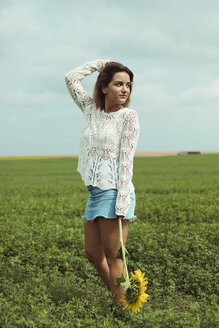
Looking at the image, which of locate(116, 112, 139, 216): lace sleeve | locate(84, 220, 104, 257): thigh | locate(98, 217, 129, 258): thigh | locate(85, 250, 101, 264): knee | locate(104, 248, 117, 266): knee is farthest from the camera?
locate(85, 250, 101, 264): knee

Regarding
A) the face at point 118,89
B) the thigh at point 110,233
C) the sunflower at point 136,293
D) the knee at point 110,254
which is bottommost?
the sunflower at point 136,293

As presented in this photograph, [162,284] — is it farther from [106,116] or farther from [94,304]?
[106,116]

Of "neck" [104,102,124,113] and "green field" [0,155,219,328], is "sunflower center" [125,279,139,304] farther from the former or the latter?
"neck" [104,102,124,113]

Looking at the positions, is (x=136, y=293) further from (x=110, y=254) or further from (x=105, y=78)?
(x=105, y=78)

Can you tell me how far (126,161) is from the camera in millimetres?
3854

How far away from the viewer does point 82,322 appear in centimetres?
416

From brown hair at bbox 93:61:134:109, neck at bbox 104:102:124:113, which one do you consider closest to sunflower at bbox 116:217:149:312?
neck at bbox 104:102:124:113

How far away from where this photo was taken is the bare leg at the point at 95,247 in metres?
4.24

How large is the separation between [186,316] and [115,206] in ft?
5.18

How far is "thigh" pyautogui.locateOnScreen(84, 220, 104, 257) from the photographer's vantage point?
4230 mm

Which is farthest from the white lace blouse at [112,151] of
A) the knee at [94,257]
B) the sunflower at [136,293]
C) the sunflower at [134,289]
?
the knee at [94,257]

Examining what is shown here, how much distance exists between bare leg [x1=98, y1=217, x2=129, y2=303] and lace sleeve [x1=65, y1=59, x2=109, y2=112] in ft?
4.59

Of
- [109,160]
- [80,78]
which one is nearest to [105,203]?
[109,160]

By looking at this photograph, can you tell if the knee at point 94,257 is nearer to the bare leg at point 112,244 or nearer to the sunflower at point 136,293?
the bare leg at point 112,244
